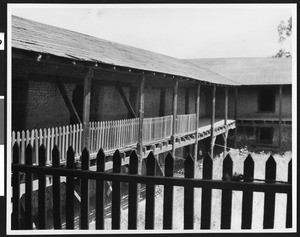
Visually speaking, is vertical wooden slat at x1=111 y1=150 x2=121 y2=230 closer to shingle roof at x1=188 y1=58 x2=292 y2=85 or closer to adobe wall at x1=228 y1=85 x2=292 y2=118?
shingle roof at x1=188 y1=58 x2=292 y2=85

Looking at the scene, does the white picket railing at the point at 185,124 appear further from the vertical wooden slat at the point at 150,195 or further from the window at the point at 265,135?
the vertical wooden slat at the point at 150,195

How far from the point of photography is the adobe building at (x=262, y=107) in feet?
76.0

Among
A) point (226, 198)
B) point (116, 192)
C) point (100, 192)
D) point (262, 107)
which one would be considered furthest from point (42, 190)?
point (262, 107)

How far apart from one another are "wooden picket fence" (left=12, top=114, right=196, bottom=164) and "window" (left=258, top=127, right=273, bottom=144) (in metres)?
10.8

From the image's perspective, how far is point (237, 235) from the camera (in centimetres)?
433

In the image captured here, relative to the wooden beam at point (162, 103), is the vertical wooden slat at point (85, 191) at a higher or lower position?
lower

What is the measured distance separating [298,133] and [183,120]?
10385mm

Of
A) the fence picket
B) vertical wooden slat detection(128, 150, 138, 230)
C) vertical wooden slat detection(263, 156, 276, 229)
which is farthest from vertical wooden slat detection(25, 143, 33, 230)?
vertical wooden slat detection(263, 156, 276, 229)

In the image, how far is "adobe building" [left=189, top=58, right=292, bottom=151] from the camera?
2316cm

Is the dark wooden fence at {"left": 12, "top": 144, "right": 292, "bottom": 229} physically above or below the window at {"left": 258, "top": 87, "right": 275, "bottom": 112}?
below

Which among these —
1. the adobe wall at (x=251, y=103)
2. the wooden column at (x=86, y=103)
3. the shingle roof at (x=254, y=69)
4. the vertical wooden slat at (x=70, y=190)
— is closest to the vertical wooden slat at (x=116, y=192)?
the vertical wooden slat at (x=70, y=190)

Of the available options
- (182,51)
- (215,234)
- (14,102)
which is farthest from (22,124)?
(215,234)

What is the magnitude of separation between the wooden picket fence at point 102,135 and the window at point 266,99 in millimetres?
11281

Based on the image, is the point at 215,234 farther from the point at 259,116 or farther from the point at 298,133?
the point at 259,116
